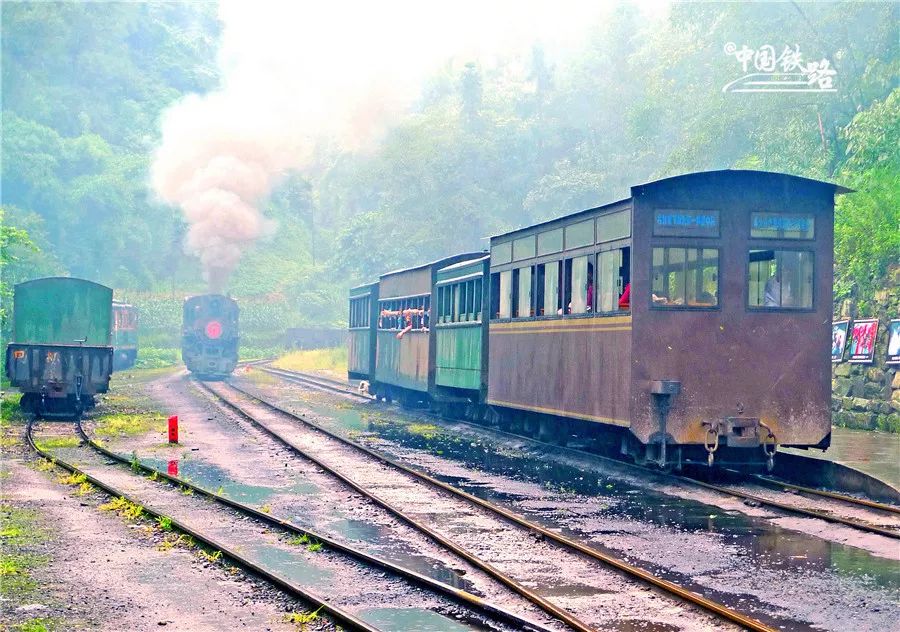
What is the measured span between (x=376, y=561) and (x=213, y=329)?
118 feet

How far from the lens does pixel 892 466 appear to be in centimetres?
1494

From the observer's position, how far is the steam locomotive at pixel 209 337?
4416cm

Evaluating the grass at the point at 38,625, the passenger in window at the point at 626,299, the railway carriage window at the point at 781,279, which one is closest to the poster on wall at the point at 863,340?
the railway carriage window at the point at 781,279

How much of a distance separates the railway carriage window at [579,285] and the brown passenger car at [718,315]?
0.53m

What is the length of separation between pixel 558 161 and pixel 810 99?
27702 millimetres

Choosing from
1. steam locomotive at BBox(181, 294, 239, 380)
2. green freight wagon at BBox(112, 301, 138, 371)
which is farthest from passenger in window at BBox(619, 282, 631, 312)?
green freight wagon at BBox(112, 301, 138, 371)

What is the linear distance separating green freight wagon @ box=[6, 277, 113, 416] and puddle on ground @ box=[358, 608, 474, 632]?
18.3 m

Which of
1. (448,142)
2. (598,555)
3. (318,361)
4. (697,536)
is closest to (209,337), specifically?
(318,361)

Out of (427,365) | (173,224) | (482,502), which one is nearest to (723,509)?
(482,502)

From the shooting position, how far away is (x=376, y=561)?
954 centimetres

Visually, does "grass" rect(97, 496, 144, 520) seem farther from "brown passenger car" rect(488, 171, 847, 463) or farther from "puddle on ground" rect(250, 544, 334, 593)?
"brown passenger car" rect(488, 171, 847, 463)

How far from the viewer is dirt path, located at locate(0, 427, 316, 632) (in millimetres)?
7922

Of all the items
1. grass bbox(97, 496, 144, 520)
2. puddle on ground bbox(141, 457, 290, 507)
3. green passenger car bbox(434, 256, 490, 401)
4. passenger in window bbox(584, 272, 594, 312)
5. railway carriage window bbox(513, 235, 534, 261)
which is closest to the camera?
grass bbox(97, 496, 144, 520)

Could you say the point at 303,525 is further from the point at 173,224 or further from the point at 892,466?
the point at 173,224
